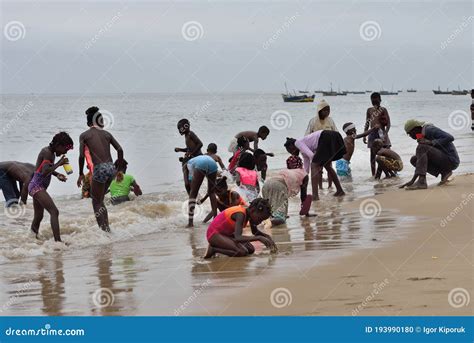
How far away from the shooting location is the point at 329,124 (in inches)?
512

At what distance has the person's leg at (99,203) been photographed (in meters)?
10.2

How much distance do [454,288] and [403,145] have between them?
20.5 meters

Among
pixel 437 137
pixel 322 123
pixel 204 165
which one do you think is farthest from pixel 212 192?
pixel 437 137

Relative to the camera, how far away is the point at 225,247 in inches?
315

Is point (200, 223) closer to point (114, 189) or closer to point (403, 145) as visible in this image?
point (114, 189)

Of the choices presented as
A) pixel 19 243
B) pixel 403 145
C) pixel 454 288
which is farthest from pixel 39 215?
pixel 403 145

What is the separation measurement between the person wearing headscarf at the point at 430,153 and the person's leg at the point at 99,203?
4887mm

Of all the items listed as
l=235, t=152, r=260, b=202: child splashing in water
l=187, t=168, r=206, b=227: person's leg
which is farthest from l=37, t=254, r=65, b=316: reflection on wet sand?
l=235, t=152, r=260, b=202: child splashing in water

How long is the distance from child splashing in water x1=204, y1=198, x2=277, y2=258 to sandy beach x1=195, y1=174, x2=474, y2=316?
2.83 ft

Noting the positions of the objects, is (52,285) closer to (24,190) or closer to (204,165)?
(204,165)

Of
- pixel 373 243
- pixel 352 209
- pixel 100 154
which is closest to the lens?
pixel 373 243

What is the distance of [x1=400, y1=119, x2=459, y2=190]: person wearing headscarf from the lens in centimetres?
1251

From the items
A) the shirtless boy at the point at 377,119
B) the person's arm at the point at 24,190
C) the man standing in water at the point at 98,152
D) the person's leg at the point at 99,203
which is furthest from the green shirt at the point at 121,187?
the shirtless boy at the point at 377,119
